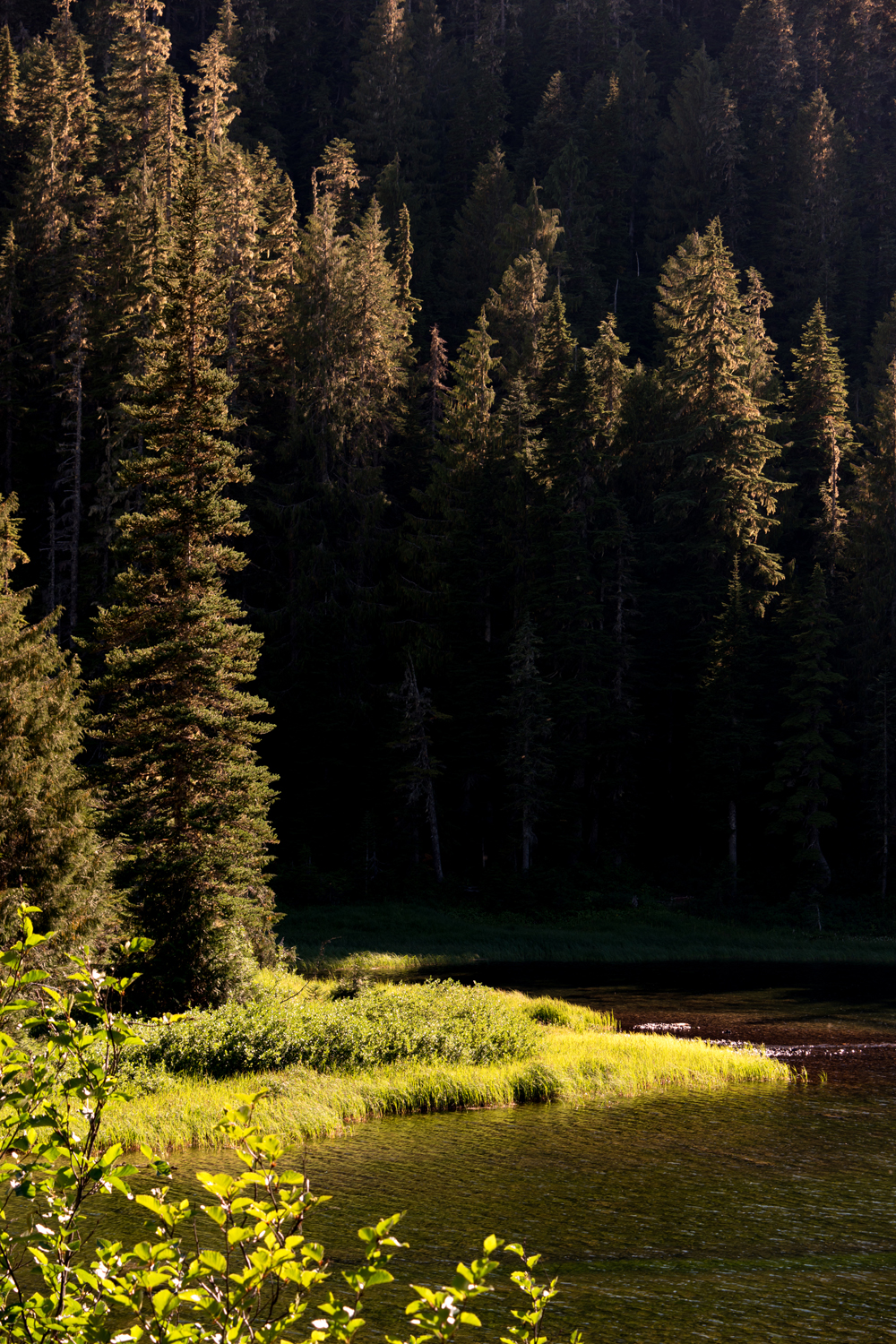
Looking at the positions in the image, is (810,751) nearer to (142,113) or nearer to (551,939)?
(551,939)

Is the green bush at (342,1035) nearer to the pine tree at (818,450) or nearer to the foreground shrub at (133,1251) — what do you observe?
the foreground shrub at (133,1251)

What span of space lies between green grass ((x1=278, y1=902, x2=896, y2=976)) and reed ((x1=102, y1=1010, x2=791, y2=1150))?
17.3m

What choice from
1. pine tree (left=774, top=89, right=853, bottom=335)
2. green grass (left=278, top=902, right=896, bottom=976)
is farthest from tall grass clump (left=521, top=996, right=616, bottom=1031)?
pine tree (left=774, top=89, right=853, bottom=335)

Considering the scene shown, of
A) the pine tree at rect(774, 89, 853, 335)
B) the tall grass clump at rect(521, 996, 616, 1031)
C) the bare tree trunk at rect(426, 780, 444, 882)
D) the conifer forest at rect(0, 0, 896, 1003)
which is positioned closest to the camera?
the tall grass clump at rect(521, 996, 616, 1031)

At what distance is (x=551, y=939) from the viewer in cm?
4462

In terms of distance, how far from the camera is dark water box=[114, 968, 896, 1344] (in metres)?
10.7

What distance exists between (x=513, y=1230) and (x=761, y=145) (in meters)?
98.8

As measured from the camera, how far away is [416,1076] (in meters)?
20.5

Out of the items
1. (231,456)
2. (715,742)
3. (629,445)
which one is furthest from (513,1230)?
(629,445)

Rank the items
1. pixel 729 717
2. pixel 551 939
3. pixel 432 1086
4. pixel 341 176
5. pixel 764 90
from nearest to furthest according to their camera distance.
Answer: pixel 432 1086 < pixel 551 939 < pixel 729 717 < pixel 341 176 < pixel 764 90

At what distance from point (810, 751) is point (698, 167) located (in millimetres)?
59930

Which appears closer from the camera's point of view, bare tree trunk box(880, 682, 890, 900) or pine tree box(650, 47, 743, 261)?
bare tree trunk box(880, 682, 890, 900)

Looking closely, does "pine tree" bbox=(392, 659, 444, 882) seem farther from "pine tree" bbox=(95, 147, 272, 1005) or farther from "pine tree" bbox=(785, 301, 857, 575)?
"pine tree" bbox=(785, 301, 857, 575)

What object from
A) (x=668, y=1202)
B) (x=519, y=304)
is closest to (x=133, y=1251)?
(x=668, y=1202)
